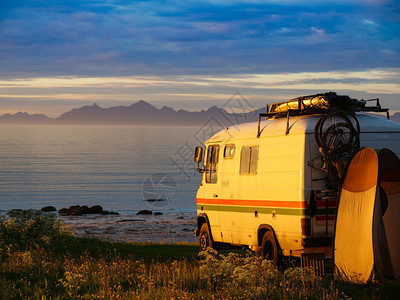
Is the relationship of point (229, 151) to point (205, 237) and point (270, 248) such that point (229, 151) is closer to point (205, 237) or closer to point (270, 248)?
point (205, 237)

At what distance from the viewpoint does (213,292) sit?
10.9 metres

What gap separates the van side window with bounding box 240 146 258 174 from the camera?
49.9 feet

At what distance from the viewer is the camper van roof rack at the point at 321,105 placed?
45.3 feet

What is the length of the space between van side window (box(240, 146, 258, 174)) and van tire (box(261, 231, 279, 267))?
165 cm

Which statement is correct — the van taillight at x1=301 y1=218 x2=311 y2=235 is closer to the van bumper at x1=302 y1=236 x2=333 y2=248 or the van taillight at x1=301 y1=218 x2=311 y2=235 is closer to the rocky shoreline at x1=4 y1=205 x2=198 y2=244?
the van bumper at x1=302 y1=236 x2=333 y2=248

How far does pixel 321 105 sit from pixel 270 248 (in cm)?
358

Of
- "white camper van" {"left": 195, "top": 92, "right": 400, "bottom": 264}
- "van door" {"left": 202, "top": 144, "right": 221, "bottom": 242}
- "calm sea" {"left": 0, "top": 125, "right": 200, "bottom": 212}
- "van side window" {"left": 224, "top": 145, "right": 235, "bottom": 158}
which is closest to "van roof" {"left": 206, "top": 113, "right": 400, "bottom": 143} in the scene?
"white camper van" {"left": 195, "top": 92, "right": 400, "bottom": 264}

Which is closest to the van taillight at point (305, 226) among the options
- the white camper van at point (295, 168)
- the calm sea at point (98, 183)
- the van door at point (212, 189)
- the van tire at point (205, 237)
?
the white camper van at point (295, 168)

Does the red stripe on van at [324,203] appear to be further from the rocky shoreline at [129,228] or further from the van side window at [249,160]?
the rocky shoreline at [129,228]

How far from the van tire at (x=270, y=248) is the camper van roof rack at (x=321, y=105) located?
8.13 feet

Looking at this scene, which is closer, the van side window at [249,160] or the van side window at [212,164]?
the van side window at [249,160]

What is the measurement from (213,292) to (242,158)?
18.4 feet

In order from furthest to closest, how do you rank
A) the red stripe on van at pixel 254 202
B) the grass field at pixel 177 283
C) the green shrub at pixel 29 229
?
the green shrub at pixel 29 229, the red stripe on van at pixel 254 202, the grass field at pixel 177 283

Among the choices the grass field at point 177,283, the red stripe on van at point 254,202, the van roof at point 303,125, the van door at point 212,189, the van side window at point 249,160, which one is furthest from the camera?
the van door at point 212,189
